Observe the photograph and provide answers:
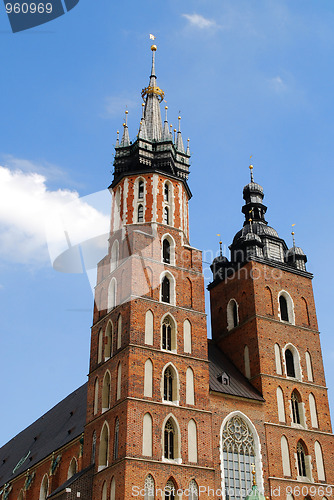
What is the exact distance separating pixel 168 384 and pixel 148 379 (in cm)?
123

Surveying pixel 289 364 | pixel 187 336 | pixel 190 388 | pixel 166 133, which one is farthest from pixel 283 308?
pixel 166 133

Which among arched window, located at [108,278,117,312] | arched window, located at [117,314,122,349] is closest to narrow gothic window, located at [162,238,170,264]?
arched window, located at [108,278,117,312]

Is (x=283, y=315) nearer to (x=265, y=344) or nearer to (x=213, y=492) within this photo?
(x=265, y=344)

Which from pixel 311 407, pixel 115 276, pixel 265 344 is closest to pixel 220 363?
pixel 265 344

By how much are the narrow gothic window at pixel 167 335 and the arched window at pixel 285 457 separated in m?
7.85

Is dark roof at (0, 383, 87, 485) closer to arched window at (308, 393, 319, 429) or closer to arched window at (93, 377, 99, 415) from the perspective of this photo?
arched window at (93, 377, 99, 415)

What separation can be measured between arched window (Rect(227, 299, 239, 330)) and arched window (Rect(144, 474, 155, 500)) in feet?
43.2

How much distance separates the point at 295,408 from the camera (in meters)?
37.4

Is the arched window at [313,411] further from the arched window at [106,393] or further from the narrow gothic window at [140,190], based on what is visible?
the narrow gothic window at [140,190]

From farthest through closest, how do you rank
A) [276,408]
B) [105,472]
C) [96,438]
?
1. [276,408]
2. [96,438]
3. [105,472]

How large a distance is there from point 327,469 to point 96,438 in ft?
41.0

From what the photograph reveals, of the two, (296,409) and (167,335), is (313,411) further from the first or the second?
(167,335)

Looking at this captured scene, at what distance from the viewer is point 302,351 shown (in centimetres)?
3953

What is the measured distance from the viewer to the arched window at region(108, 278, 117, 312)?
3681 cm
